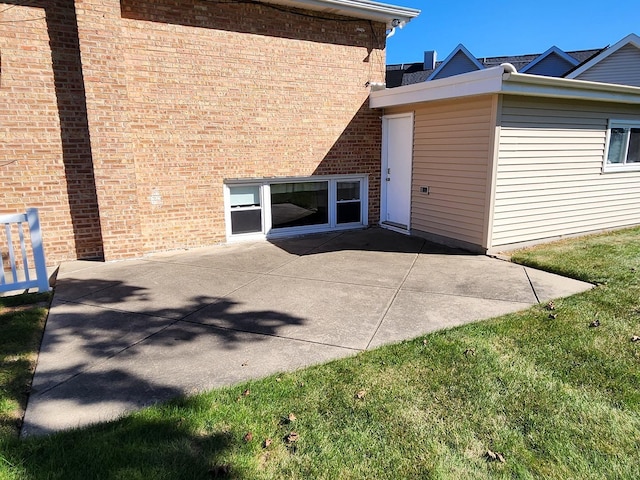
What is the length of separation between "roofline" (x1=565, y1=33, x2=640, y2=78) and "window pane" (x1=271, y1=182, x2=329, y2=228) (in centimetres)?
1269

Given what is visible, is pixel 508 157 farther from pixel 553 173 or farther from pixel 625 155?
pixel 625 155

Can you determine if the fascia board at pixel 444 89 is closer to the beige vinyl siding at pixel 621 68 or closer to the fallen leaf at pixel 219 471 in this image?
the fallen leaf at pixel 219 471

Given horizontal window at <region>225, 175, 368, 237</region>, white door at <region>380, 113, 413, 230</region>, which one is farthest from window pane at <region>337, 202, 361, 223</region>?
white door at <region>380, 113, 413, 230</region>

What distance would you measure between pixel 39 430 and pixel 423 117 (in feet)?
24.0

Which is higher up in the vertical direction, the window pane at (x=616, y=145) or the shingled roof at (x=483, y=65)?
the shingled roof at (x=483, y=65)

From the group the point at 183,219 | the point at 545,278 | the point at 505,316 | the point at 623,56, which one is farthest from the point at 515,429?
the point at 623,56

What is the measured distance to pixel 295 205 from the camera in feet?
27.7

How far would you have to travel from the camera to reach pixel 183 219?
7.24m

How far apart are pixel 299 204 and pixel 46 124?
14.7 ft

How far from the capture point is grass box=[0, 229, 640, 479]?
2295 millimetres

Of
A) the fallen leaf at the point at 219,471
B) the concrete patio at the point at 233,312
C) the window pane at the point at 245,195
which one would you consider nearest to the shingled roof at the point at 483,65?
the window pane at the point at 245,195

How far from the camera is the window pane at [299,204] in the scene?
8.17m

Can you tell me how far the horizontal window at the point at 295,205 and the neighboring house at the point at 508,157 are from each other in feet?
2.61

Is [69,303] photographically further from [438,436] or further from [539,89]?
[539,89]
